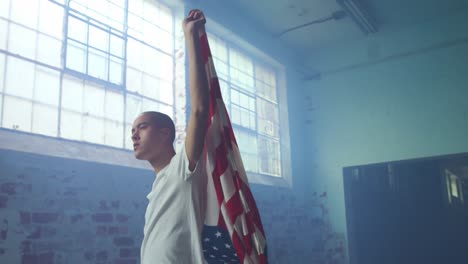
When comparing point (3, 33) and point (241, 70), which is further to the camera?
point (241, 70)

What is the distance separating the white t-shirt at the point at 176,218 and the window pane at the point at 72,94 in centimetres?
242

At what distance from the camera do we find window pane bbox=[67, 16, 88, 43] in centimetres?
366

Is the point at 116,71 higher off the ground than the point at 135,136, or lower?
higher

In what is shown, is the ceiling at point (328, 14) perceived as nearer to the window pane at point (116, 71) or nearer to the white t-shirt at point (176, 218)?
the window pane at point (116, 71)

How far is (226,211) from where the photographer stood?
1.39m

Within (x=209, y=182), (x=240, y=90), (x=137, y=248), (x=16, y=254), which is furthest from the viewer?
(x=240, y=90)

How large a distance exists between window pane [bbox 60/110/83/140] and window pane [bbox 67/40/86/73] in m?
0.40

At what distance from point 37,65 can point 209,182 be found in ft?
8.15

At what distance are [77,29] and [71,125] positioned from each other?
853 mm

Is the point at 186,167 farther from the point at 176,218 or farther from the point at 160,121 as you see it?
the point at 160,121

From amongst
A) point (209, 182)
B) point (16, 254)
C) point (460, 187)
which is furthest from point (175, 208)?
point (460, 187)

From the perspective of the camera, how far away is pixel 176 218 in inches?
51.5

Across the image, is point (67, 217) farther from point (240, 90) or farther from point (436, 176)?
point (436, 176)

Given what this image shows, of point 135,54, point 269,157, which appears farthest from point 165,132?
point 269,157
